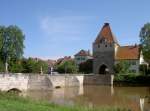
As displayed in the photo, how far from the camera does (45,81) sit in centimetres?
5912

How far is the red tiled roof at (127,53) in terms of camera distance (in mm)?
84812

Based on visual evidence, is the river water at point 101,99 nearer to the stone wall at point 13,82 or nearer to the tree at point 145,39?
the stone wall at point 13,82

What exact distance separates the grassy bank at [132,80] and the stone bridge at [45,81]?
1720 mm

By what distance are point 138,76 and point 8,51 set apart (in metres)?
28.8

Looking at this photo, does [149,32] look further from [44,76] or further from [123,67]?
[44,76]

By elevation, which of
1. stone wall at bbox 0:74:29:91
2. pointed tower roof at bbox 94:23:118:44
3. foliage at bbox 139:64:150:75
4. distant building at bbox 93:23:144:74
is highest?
pointed tower roof at bbox 94:23:118:44

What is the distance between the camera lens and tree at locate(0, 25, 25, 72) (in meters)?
79.4

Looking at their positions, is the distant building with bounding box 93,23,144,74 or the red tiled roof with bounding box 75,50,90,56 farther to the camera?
the red tiled roof with bounding box 75,50,90,56

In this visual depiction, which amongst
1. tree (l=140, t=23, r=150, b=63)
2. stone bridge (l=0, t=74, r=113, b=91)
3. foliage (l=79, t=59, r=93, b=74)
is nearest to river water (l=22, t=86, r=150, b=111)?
stone bridge (l=0, t=74, r=113, b=91)

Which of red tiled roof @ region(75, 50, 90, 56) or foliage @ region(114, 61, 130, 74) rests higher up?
red tiled roof @ region(75, 50, 90, 56)

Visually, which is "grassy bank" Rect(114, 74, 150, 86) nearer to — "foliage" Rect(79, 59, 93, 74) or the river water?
the river water

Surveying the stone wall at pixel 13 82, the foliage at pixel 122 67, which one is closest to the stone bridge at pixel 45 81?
the stone wall at pixel 13 82

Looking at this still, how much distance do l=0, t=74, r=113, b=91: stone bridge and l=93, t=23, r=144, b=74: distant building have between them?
36.3 ft

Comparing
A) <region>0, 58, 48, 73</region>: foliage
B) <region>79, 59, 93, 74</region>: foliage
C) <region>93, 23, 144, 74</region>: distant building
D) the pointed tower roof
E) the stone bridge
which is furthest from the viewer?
<region>79, 59, 93, 74</region>: foliage
